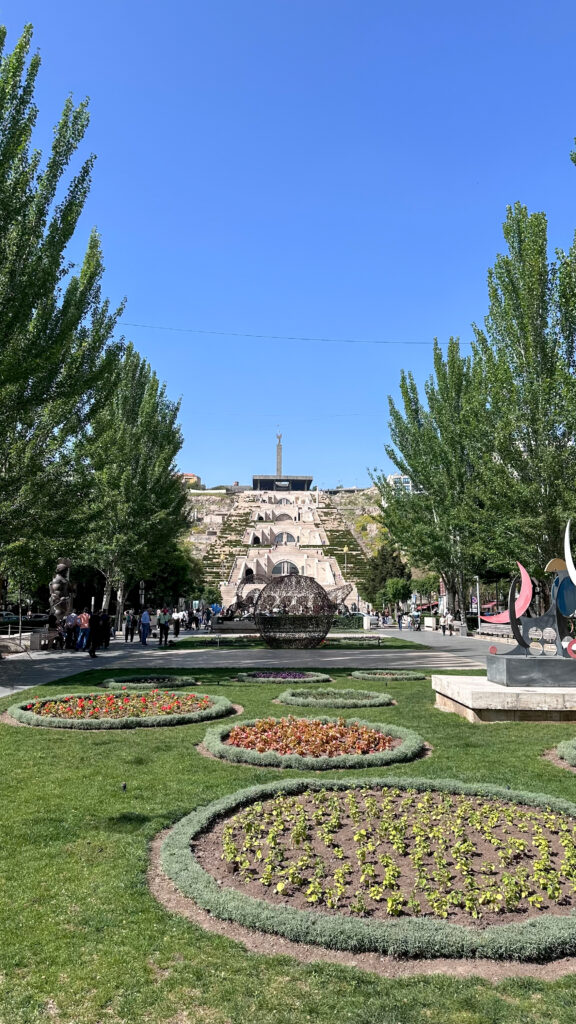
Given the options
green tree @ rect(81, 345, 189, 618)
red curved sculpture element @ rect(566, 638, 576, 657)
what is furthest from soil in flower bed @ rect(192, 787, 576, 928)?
green tree @ rect(81, 345, 189, 618)

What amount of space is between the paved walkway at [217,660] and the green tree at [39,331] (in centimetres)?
336

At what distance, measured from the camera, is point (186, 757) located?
720 cm

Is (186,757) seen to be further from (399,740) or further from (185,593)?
(185,593)

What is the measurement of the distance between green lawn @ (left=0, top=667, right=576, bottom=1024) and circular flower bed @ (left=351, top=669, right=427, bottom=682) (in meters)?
6.96

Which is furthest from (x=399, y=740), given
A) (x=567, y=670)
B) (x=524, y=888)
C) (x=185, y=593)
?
(x=185, y=593)

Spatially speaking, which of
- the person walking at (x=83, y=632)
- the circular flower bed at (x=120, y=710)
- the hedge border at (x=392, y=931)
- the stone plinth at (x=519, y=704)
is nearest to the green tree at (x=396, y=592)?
the person walking at (x=83, y=632)

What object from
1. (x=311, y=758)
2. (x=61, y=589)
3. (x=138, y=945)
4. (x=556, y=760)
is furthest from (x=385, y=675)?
(x=138, y=945)

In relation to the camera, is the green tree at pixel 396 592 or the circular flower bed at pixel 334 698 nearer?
the circular flower bed at pixel 334 698

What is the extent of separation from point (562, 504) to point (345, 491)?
123141 mm

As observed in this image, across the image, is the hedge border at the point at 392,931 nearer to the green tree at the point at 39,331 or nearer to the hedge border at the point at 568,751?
the hedge border at the point at 568,751

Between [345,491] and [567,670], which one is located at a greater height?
[345,491]

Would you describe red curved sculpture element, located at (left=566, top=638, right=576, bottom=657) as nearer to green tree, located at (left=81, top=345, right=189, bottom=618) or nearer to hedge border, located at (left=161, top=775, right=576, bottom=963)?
hedge border, located at (left=161, top=775, right=576, bottom=963)

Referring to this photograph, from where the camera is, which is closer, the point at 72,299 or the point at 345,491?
the point at 72,299

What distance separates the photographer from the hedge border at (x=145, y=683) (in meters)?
12.1
